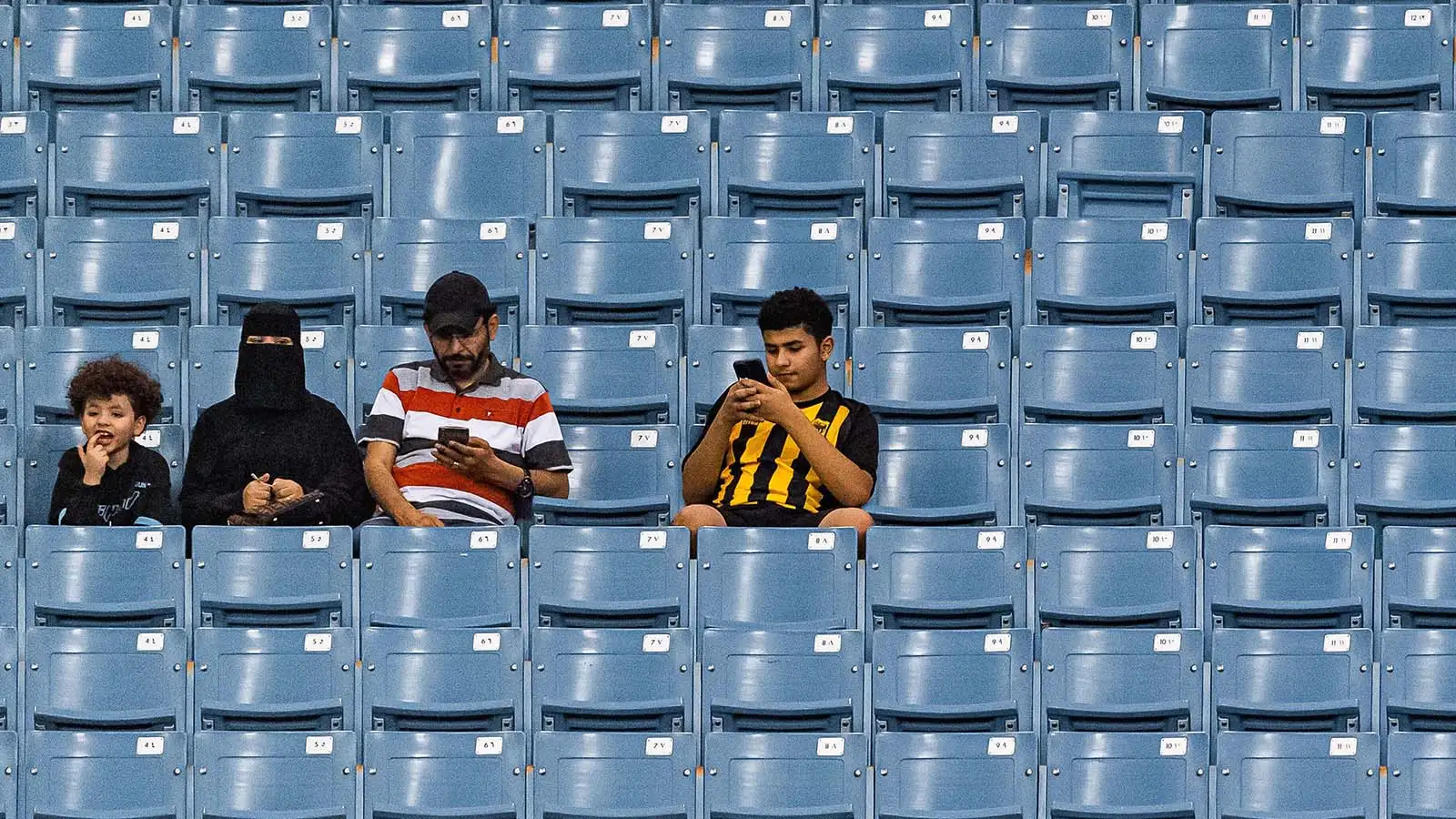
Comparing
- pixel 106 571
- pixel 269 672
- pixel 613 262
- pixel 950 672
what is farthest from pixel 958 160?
pixel 106 571

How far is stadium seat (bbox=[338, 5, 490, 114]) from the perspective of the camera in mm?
7109

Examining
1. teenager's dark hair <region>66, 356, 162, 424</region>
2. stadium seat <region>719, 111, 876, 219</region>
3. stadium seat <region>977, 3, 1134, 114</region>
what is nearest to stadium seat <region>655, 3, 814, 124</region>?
stadium seat <region>719, 111, 876, 219</region>

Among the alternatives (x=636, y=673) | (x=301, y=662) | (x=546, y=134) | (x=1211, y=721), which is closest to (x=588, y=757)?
(x=636, y=673)

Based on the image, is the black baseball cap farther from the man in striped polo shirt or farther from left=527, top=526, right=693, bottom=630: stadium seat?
left=527, top=526, right=693, bottom=630: stadium seat

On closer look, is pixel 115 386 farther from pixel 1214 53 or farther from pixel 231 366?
pixel 1214 53

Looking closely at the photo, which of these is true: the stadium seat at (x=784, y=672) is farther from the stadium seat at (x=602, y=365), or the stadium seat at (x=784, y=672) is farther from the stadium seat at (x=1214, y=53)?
the stadium seat at (x=1214, y=53)

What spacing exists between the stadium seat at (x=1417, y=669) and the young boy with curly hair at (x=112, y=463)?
9.17 ft

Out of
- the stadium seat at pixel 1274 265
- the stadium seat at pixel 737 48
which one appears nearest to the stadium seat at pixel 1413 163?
the stadium seat at pixel 1274 265

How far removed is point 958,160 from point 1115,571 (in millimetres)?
1572

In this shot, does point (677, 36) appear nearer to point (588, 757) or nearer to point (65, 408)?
point (65, 408)

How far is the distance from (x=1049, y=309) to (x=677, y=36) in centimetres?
141

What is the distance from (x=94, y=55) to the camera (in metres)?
7.12

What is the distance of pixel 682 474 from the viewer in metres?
5.84

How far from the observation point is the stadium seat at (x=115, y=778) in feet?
17.0
